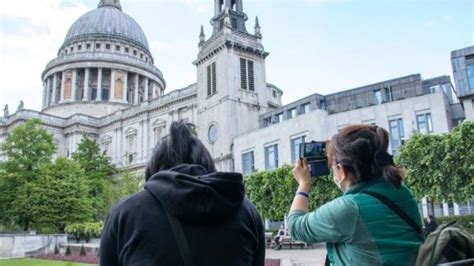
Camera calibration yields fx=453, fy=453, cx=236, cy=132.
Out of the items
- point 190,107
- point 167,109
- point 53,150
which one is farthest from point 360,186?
point 167,109

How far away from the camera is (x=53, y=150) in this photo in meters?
44.2

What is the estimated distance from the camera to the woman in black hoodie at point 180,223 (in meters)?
2.71

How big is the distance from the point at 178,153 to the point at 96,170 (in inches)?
2267

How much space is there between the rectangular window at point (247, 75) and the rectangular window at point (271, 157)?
891 cm

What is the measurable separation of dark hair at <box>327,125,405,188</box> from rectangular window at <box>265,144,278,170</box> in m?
39.9

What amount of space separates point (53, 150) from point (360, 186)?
45.1 meters

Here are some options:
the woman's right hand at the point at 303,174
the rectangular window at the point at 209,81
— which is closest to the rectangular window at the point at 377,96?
the rectangular window at the point at 209,81

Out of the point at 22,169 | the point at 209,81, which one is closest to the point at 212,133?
the point at 209,81

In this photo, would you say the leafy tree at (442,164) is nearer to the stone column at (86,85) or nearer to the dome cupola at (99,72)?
the dome cupola at (99,72)

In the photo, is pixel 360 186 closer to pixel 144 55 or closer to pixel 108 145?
pixel 108 145

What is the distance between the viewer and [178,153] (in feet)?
10.5

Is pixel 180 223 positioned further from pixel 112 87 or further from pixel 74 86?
Answer: pixel 74 86

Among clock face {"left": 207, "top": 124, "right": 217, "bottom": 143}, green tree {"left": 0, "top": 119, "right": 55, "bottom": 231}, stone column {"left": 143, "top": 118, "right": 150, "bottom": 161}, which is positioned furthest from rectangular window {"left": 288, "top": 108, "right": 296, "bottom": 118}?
stone column {"left": 143, "top": 118, "right": 150, "bottom": 161}

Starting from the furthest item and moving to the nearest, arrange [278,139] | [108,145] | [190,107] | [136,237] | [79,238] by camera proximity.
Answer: [108,145]
[190,107]
[278,139]
[79,238]
[136,237]
